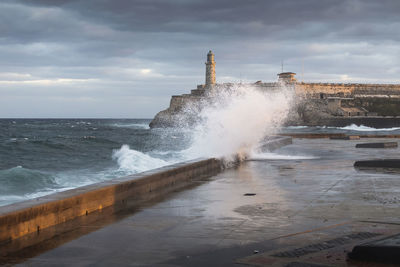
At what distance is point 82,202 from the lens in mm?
5562

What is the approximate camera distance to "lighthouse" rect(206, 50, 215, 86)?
91.8 meters

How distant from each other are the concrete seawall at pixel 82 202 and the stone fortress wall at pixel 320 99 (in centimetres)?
7450

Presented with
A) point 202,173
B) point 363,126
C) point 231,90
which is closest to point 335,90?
point 363,126

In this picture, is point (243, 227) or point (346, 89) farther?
point (346, 89)

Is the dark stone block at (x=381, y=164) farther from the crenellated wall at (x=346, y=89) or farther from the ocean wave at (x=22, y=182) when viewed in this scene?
the crenellated wall at (x=346, y=89)

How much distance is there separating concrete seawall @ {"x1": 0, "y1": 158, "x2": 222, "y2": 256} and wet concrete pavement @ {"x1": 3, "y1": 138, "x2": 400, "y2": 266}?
0.30 metres

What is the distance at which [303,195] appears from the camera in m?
6.99

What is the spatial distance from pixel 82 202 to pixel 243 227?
1832mm

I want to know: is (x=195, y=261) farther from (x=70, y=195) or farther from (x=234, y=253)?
(x=70, y=195)

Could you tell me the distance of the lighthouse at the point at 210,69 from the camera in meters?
91.8

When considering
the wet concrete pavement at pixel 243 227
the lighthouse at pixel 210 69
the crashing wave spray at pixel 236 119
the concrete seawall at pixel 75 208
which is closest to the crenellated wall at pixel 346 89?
the lighthouse at pixel 210 69

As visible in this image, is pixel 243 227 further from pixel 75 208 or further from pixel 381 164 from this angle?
pixel 381 164

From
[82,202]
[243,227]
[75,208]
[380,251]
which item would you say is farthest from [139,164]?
[380,251]

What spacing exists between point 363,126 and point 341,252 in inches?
2972
